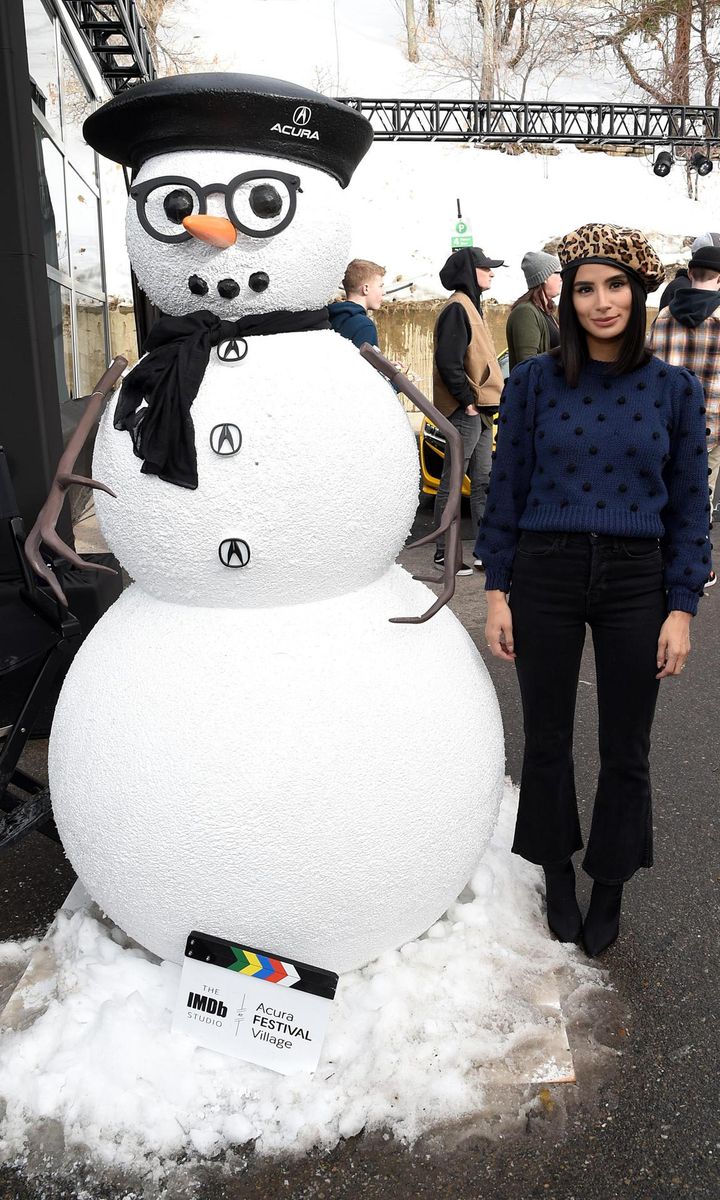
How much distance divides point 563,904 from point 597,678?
2.05ft

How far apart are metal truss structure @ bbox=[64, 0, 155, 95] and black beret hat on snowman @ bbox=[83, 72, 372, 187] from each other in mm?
4552

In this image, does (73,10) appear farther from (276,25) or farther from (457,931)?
(276,25)

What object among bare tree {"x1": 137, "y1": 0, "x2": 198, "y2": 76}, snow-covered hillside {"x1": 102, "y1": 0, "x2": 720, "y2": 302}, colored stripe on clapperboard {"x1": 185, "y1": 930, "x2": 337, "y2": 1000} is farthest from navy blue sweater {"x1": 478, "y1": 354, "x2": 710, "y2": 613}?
bare tree {"x1": 137, "y1": 0, "x2": 198, "y2": 76}

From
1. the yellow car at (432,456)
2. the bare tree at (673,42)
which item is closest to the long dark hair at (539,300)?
the yellow car at (432,456)

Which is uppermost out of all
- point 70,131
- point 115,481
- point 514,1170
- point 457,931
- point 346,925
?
point 70,131

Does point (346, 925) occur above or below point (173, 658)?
below

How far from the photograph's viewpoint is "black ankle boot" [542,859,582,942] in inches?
90.2

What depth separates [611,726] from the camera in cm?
213

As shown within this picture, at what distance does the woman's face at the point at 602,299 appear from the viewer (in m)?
1.89

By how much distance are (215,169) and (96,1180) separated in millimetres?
1951

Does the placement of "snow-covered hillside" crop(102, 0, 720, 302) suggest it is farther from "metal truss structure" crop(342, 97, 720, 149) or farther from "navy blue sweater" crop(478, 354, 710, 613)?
"navy blue sweater" crop(478, 354, 710, 613)

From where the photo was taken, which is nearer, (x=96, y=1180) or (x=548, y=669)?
(x=96, y=1180)

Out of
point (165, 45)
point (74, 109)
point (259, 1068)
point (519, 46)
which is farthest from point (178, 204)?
point (519, 46)

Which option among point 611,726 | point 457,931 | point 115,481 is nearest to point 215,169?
point 115,481
